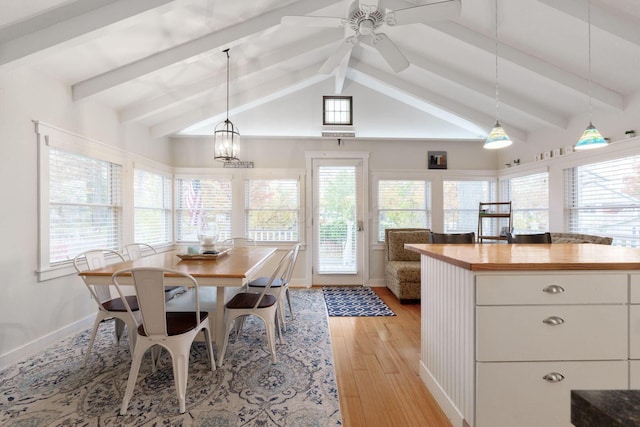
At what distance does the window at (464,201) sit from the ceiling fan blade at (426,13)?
3.47 m

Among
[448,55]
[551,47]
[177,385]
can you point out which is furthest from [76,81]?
[551,47]

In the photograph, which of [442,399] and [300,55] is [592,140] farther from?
[300,55]

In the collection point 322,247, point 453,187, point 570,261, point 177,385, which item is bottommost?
point 177,385

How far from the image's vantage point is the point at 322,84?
16.4ft

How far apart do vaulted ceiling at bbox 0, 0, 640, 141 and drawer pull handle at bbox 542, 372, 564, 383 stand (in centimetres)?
229

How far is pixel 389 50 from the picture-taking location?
97.7 inches

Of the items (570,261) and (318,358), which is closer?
(570,261)

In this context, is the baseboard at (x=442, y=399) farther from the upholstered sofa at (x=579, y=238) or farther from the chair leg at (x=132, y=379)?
the upholstered sofa at (x=579, y=238)

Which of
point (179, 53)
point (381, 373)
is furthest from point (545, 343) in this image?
point (179, 53)

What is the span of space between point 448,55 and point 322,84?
213 centimetres

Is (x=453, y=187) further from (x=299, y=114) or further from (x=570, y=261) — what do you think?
(x=570, y=261)

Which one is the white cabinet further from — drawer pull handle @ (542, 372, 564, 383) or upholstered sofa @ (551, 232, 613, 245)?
upholstered sofa @ (551, 232, 613, 245)

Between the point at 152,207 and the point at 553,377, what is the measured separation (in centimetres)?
490

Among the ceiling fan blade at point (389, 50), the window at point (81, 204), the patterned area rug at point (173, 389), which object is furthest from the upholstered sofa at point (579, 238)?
the window at point (81, 204)
